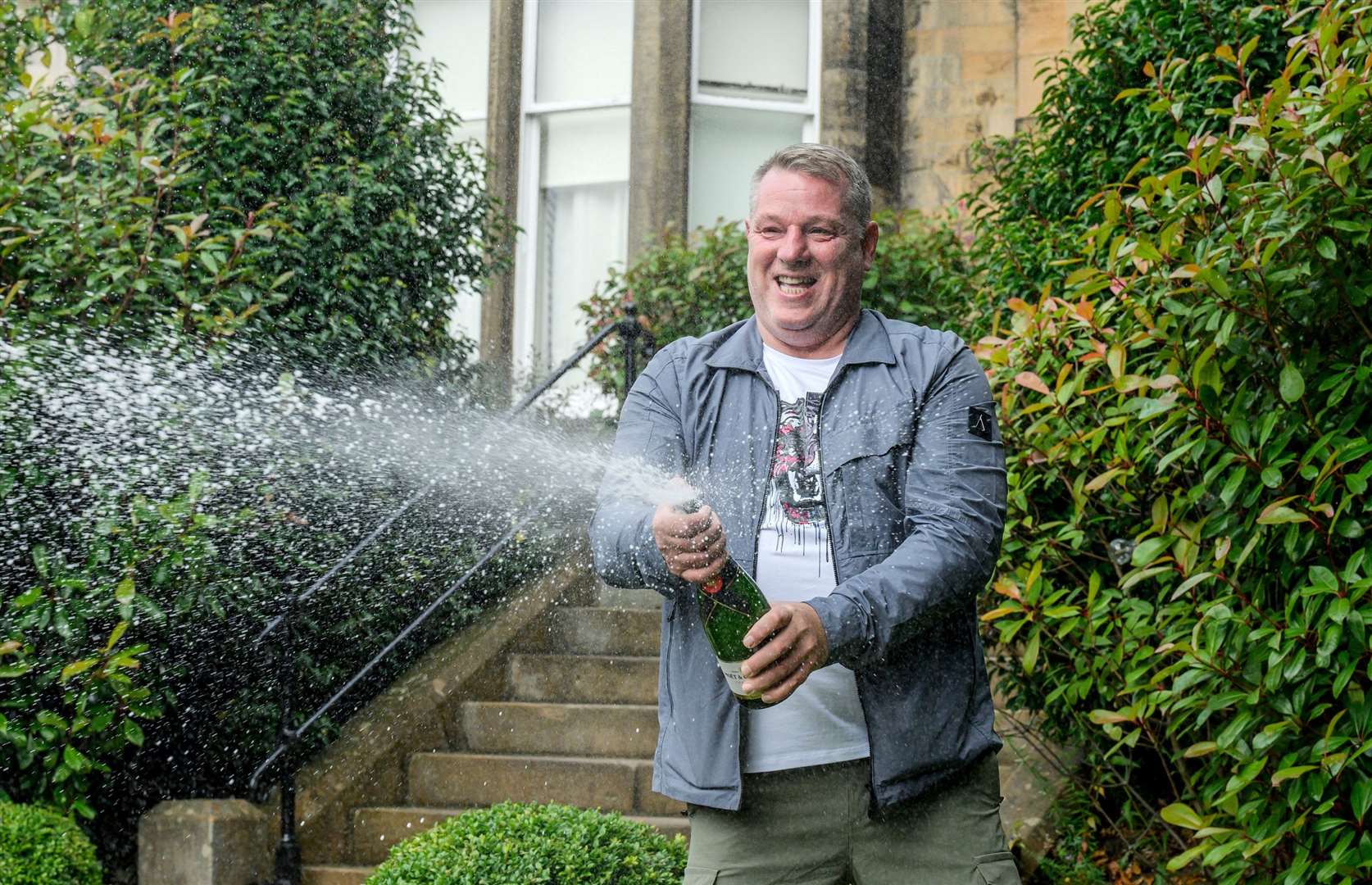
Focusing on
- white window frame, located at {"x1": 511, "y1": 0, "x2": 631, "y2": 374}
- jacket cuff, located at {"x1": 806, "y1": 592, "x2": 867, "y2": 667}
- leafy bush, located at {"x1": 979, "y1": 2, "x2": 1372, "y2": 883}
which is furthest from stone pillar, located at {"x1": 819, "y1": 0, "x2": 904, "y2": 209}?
jacket cuff, located at {"x1": 806, "y1": 592, "x2": 867, "y2": 667}

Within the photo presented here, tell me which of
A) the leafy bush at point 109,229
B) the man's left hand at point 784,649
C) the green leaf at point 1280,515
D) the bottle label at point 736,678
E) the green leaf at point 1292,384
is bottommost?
the bottle label at point 736,678

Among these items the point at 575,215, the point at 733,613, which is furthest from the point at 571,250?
the point at 733,613

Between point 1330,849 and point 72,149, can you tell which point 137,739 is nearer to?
point 72,149

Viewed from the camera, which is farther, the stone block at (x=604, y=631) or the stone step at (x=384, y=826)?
the stone block at (x=604, y=631)

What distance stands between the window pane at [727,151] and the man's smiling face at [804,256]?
309 inches

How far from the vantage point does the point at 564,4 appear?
36.5ft

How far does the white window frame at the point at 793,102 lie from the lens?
1075 centimetres

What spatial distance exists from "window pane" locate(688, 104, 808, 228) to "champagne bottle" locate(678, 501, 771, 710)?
27.1 feet

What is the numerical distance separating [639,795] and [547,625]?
163 centimetres

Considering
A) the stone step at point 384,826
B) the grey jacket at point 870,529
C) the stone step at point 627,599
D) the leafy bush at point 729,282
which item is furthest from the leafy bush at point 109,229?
the grey jacket at point 870,529

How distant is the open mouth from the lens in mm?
2857

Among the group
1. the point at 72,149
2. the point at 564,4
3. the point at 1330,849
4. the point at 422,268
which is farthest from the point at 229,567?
the point at 564,4

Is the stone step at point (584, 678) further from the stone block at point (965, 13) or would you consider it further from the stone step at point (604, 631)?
the stone block at point (965, 13)

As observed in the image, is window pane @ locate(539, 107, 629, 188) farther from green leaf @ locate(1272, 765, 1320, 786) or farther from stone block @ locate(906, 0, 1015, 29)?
green leaf @ locate(1272, 765, 1320, 786)
